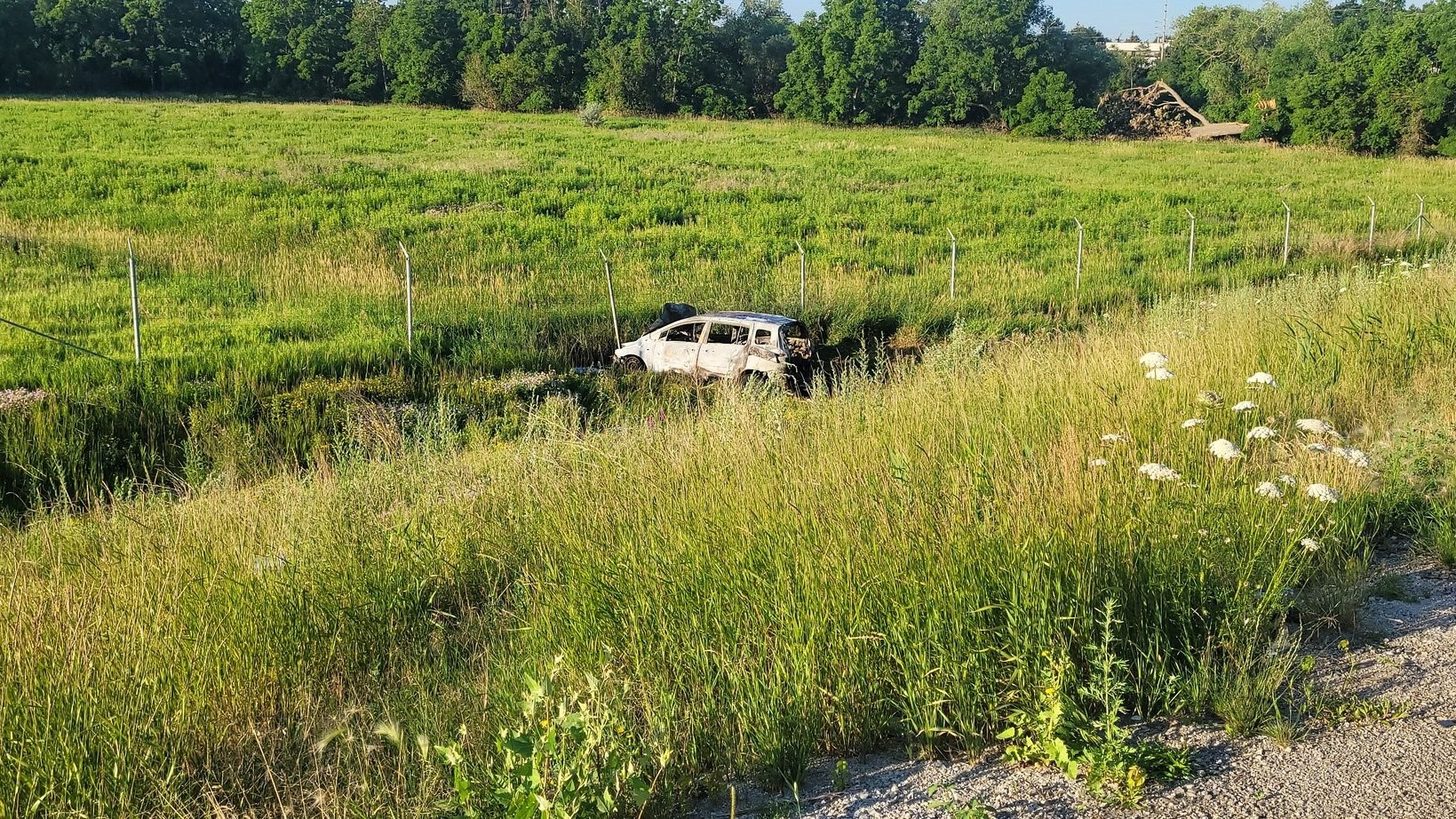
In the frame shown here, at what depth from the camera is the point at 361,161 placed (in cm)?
3809

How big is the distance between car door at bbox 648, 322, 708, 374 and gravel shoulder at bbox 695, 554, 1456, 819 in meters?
11.7

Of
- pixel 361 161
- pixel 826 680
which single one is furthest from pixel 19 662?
pixel 361 161

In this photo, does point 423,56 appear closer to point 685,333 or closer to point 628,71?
point 628,71

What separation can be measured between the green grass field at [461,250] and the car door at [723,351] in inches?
66.2

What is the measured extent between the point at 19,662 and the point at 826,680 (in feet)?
10.2

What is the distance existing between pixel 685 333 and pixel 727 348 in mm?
929

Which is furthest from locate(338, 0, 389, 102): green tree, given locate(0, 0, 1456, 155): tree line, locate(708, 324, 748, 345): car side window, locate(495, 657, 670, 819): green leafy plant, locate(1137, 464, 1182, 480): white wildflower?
locate(495, 657, 670, 819): green leafy plant

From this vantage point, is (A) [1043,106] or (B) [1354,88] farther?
(A) [1043,106]

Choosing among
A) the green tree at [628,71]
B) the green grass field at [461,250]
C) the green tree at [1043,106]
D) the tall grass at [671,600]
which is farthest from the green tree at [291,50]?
the tall grass at [671,600]

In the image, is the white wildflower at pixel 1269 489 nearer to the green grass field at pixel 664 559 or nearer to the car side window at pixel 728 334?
the green grass field at pixel 664 559

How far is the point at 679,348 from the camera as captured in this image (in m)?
15.8

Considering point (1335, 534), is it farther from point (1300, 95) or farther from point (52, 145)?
point (1300, 95)

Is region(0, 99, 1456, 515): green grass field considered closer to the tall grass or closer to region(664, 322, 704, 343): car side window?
region(664, 322, 704, 343): car side window

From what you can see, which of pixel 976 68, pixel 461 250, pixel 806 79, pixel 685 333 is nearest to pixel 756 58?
pixel 806 79
